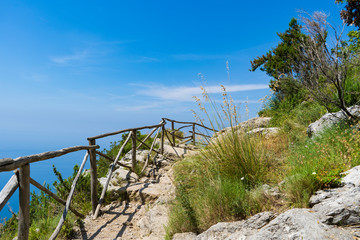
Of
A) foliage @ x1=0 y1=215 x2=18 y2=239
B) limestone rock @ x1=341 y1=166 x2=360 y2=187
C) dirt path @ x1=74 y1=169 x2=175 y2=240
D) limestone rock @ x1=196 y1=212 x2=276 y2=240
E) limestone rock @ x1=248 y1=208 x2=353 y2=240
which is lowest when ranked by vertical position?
foliage @ x1=0 y1=215 x2=18 y2=239

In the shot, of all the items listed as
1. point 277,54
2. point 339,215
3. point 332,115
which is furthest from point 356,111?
point 277,54

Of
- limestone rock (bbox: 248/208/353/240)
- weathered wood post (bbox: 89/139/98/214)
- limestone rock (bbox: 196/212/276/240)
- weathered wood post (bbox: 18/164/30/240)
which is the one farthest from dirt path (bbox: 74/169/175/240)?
limestone rock (bbox: 248/208/353/240)

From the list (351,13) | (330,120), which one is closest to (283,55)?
(351,13)

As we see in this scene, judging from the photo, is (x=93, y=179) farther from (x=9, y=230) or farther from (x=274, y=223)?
(x=274, y=223)

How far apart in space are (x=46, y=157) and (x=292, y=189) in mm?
3603

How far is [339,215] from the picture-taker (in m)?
2.34

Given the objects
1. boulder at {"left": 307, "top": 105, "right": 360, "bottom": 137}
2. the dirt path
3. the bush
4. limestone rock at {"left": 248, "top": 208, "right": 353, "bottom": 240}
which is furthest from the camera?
boulder at {"left": 307, "top": 105, "right": 360, "bottom": 137}

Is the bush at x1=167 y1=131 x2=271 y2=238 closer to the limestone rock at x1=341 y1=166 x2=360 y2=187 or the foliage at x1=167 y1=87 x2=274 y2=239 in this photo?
the foliage at x1=167 y1=87 x2=274 y2=239

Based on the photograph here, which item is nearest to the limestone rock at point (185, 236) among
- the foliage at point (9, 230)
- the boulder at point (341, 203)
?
the boulder at point (341, 203)

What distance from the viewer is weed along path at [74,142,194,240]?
14.1ft

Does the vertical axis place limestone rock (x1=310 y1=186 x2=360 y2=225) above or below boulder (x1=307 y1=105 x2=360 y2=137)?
below

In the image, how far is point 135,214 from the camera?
5168 mm

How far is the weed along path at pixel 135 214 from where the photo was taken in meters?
4.29

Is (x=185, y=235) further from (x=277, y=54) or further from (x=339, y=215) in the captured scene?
(x=277, y=54)
